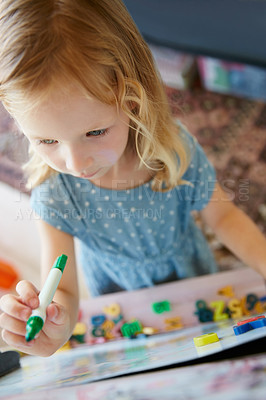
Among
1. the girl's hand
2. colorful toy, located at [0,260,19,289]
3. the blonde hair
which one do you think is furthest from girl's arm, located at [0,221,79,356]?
colorful toy, located at [0,260,19,289]

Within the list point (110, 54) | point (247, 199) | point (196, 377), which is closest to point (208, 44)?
point (247, 199)

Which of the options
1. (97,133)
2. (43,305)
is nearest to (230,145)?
(97,133)

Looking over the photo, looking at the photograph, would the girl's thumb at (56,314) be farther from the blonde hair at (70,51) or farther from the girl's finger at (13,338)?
the blonde hair at (70,51)

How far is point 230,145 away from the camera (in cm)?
146

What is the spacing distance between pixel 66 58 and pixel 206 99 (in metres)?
1.17

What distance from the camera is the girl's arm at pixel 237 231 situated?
2.42 feet

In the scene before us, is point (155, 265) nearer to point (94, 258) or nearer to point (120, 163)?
point (94, 258)

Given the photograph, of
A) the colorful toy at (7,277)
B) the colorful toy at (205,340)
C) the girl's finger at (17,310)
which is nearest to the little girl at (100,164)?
the girl's finger at (17,310)

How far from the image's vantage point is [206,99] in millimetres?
1584

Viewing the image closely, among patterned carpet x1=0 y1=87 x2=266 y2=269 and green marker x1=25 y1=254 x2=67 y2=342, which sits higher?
green marker x1=25 y1=254 x2=67 y2=342

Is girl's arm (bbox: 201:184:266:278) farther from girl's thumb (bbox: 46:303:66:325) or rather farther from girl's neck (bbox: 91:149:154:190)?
girl's thumb (bbox: 46:303:66:325)

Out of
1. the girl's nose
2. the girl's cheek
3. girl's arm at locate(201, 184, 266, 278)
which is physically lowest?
girl's arm at locate(201, 184, 266, 278)

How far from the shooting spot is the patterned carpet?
1.32 metres

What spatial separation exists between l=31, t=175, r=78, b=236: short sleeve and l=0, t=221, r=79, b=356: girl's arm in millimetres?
16
